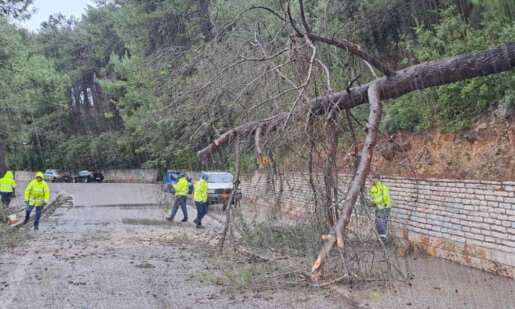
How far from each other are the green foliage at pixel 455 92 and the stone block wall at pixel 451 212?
6.72ft

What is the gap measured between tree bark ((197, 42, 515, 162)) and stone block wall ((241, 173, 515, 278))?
0.99m

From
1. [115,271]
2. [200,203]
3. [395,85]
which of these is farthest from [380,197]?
[200,203]

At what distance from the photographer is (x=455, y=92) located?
11.3 meters

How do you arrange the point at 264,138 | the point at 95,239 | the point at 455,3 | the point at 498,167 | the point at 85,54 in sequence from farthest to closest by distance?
the point at 85,54 → the point at 455,3 → the point at 95,239 → the point at 498,167 → the point at 264,138

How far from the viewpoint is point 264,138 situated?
758 centimetres

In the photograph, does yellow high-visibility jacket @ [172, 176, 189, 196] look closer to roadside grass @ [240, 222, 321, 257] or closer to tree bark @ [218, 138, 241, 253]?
roadside grass @ [240, 222, 321, 257]

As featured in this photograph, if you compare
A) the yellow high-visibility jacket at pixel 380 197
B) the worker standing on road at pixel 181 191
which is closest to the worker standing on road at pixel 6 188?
the worker standing on road at pixel 181 191

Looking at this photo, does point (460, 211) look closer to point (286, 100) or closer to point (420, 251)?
point (420, 251)

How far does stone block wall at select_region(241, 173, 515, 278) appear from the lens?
7562 mm

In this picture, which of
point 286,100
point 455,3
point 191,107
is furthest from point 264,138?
point 455,3

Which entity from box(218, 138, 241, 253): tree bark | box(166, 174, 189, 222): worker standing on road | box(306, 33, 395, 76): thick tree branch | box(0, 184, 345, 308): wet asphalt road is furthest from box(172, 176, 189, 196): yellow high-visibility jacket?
box(306, 33, 395, 76): thick tree branch

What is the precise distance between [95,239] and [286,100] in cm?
666

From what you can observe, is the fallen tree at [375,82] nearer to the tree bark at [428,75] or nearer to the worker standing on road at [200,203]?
the tree bark at [428,75]

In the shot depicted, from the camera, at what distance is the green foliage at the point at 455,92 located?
1035 centimetres
